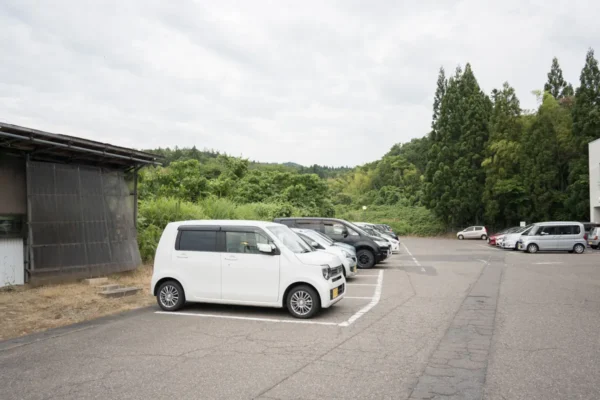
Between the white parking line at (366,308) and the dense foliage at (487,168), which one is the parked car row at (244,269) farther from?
the dense foliage at (487,168)

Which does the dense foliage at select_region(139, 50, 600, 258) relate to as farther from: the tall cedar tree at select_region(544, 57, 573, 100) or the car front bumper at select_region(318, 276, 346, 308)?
the car front bumper at select_region(318, 276, 346, 308)

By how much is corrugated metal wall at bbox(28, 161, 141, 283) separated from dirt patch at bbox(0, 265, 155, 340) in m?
0.66

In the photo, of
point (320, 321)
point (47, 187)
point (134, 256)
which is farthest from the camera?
point (134, 256)

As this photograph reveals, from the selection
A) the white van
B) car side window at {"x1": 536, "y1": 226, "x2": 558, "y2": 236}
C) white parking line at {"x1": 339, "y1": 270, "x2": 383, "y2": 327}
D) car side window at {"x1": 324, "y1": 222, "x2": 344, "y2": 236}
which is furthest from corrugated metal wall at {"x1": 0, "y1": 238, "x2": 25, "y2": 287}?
car side window at {"x1": 536, "y1": 226, "x2": 558, "y2": 236}

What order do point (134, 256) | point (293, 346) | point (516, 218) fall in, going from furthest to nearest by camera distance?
point (516, 218), point (134, 256), point (293, 346)

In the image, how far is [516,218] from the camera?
4872 centimetres

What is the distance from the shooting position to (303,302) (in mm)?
8750

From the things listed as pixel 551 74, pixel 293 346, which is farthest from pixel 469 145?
pixel 293 346

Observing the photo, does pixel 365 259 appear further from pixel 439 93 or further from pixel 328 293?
pixel 439 93

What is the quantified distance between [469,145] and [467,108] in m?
4.09

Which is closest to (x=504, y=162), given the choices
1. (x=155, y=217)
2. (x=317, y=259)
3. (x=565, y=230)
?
(x=565, y=230)

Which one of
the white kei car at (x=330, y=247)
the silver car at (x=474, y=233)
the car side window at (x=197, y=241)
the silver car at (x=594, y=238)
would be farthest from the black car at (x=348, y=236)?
the silver car at (x=474, y=233)

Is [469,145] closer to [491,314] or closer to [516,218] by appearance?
→ [516,218]

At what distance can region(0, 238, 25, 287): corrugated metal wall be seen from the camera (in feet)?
34.7
